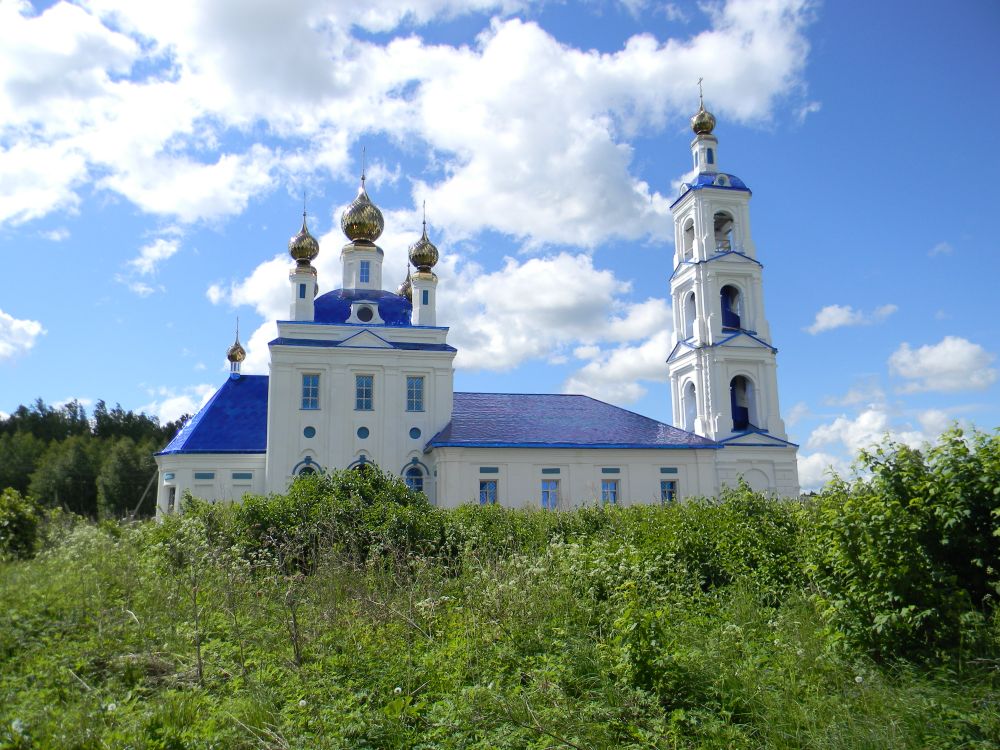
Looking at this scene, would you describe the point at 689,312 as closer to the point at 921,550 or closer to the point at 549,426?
the point at 549,426

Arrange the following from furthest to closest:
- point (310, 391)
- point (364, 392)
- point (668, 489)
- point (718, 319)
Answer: point (718, 319), point (668, 489), point (364, 392), point (310, 391)

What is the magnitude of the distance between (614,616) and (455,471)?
1749 centimetres

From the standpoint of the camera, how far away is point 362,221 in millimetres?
30516

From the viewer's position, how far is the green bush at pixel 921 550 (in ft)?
19.5

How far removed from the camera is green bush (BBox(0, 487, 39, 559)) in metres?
13.6

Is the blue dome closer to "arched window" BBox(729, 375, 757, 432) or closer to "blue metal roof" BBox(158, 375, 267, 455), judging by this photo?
"blue metal roof" BBox(158, 375, 267, 455)

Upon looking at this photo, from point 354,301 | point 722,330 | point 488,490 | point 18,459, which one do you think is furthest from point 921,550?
point 18,459

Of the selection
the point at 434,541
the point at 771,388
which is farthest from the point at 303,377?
the point at 771,388

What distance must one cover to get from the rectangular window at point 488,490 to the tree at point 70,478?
42830 millimetres

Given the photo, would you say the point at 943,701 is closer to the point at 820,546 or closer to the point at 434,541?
the point at 820,546

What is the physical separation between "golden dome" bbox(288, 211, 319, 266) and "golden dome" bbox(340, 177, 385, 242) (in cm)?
282

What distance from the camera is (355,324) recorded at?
26375 millimetres

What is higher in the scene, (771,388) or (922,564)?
(771,388)

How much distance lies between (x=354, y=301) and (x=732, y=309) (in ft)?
51.3
